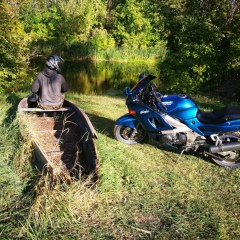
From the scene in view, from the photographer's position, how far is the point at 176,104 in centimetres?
456

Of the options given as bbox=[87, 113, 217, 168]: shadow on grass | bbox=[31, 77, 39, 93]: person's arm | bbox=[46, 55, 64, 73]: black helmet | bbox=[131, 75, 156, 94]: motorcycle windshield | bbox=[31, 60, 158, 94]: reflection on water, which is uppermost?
bbox=[46, 55, 64, 73]: black helmet

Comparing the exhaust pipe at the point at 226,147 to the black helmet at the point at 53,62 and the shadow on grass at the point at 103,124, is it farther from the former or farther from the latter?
the black helmet at the point at 53,62

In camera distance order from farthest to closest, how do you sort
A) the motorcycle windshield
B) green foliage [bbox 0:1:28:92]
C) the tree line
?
the tree line
green foliage [bbox 0:1:28:92]
the motorcycle windshield

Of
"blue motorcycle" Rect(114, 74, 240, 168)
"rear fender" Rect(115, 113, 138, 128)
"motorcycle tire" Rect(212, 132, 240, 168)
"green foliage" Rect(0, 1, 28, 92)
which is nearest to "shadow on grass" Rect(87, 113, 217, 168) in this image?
"motorcycle tire" Rect(212, 132, 240, 168)

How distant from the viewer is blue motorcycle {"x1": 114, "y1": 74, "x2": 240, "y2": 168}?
4.36 m

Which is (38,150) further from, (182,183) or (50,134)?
(182,183)

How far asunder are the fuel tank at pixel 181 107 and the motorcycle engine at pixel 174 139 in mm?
317

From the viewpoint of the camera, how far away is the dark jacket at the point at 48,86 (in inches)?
230

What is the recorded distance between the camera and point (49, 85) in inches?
232

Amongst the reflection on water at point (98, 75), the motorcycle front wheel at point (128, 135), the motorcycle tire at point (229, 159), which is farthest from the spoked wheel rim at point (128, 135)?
the reflection on water at point (98, 75)

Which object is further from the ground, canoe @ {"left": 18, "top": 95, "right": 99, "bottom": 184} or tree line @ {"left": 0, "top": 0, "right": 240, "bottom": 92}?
tree line @ {"left": 0, "top": 0, "right": 240, "bottom": 92}

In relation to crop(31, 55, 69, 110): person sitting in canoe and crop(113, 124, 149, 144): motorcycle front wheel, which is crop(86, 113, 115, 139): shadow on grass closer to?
crop(113, 124, 149, 144): motorcycle front wheel

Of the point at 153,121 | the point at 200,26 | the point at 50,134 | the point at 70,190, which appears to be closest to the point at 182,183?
the point at 153,121

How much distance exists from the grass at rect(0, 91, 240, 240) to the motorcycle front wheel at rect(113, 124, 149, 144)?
1.14 ft
